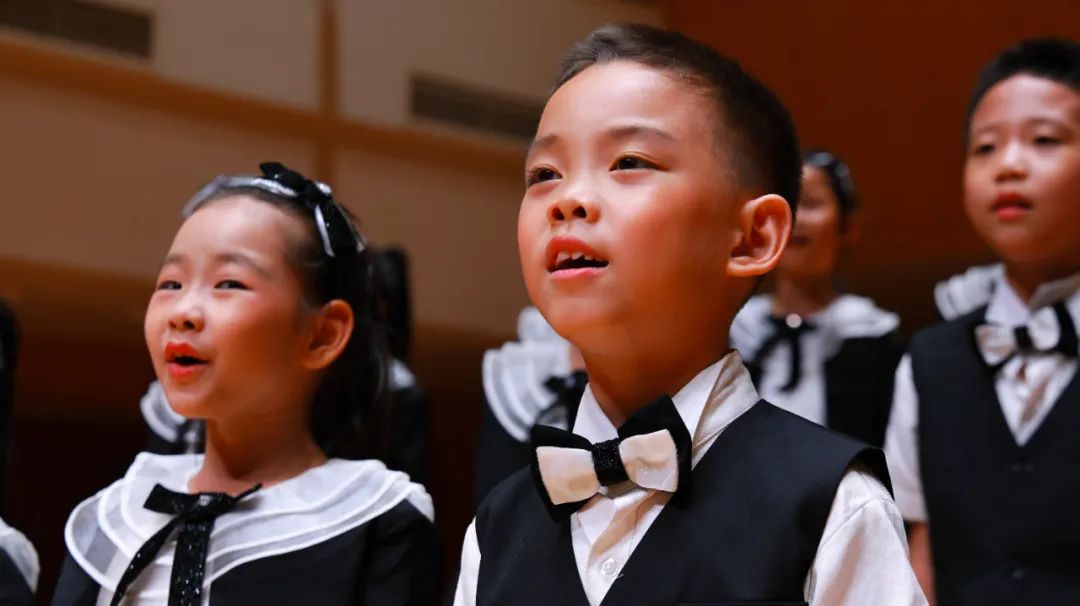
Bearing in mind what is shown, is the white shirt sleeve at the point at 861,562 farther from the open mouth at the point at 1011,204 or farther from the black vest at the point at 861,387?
the black vest at the point at 861,387

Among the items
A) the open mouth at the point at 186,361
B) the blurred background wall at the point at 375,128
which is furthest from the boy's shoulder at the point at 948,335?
the blurred background wall at the point at 375,128

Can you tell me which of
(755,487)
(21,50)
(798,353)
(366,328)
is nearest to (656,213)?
(755,487)

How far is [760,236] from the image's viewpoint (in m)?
1.24

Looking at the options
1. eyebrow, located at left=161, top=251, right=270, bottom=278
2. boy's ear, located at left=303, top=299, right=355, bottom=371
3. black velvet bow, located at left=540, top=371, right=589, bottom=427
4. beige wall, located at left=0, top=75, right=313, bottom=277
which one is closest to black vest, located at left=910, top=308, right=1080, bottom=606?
black velvet bow, located at left=540, top=371, right=589, bottom=427

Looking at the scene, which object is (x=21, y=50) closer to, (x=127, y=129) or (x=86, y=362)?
(x=127, y=129)

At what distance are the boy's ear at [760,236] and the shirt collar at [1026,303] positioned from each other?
2.77ft

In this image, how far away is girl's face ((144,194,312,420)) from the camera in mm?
1549

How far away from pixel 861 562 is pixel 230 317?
0.79 metres

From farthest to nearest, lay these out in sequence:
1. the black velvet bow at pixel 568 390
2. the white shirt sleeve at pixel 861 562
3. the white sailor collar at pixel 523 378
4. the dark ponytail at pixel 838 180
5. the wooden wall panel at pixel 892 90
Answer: the wooden wall panel at pixel 892 90 < the dark ponytail at pixel 838 180 < the white sailor collar at pixel 523 378 < the black velvet bow at pixel 568 390 < the white shirt sleeve at pixel 861 562

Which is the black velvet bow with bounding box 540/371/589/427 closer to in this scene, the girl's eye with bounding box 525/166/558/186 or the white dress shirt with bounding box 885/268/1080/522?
the white dress shirt with bounding box 885/268/1080/522

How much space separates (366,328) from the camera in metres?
1.79

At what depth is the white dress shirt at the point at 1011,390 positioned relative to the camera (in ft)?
6.12

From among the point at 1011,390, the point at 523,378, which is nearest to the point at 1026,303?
the point at 1011,390

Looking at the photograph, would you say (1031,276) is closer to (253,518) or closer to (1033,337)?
(1033,337)
